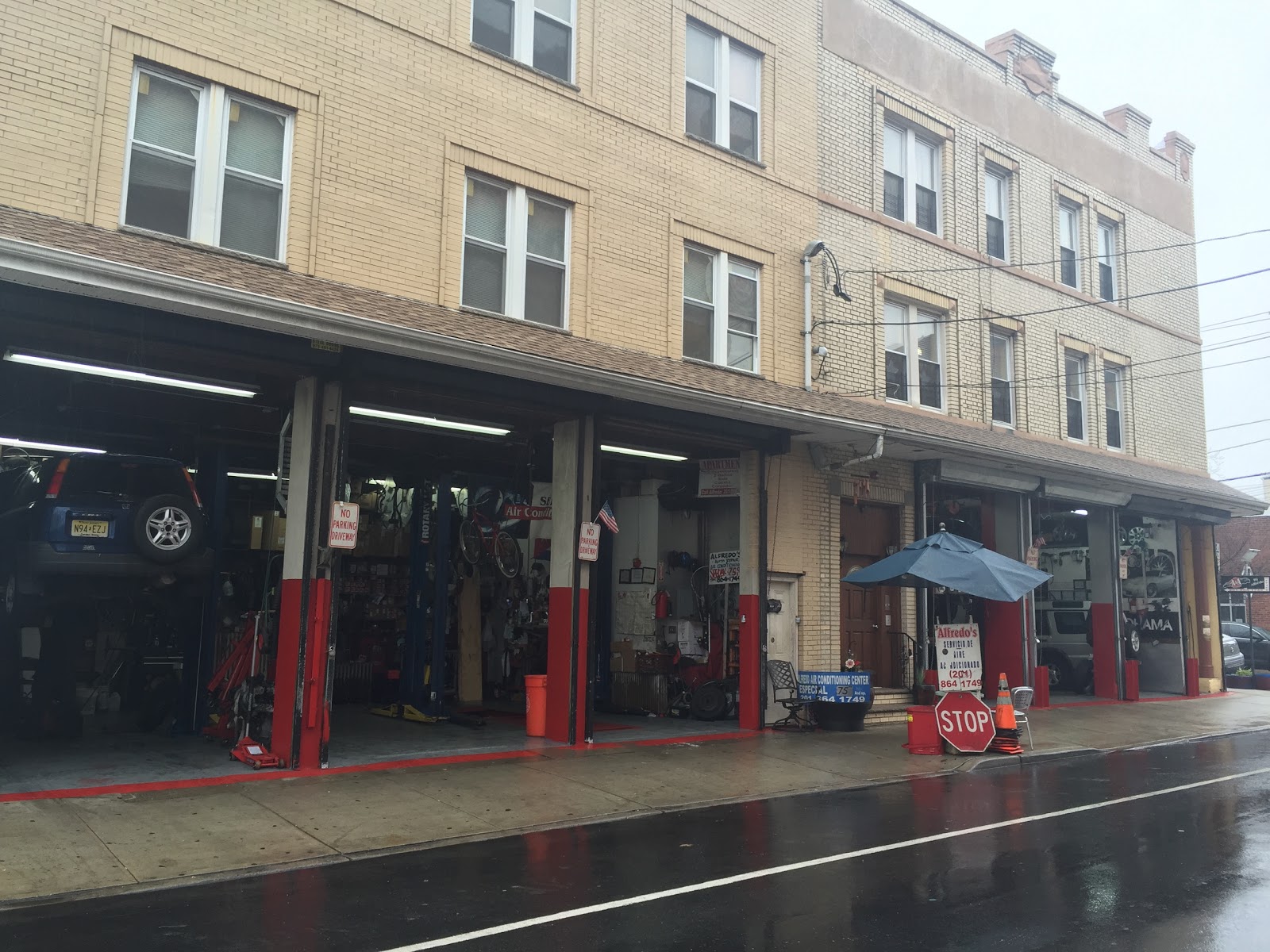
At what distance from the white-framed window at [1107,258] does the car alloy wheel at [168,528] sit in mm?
19554

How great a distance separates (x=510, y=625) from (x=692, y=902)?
1121 centimetres

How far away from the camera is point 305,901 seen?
267 inches

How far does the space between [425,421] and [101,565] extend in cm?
409

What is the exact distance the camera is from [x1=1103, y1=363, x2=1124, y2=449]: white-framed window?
22781 mm

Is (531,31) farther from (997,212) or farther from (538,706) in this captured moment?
(997,212)

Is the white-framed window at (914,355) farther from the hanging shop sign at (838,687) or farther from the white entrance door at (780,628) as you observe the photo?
the hanging shop sign at (838,687)

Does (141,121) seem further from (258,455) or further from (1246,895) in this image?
(1246,895)

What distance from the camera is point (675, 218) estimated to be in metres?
15.0

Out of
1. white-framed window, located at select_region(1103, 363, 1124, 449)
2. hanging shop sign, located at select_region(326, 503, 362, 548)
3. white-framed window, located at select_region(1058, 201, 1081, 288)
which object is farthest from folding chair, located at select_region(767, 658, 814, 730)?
white-framed window, located at select_region(1058, 201, 1081, 288)

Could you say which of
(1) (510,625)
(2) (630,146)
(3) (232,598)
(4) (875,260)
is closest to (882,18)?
(4) (875,260)


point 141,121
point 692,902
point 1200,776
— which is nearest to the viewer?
point 692,902

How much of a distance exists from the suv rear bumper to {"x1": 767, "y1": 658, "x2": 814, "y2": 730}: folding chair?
26.8 ft

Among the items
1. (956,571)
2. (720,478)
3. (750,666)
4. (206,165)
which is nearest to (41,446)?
(206,165)

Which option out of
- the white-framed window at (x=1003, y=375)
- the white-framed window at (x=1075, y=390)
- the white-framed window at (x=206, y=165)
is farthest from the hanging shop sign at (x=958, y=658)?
the white-framed window at (x=206, y=165)
